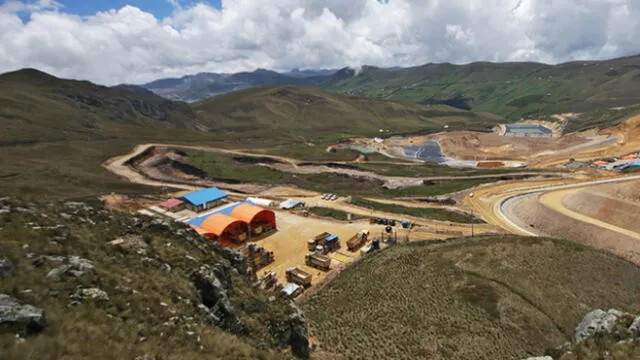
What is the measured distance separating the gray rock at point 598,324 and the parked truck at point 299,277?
75.6 feet

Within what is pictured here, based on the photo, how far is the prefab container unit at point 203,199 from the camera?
2519 inches

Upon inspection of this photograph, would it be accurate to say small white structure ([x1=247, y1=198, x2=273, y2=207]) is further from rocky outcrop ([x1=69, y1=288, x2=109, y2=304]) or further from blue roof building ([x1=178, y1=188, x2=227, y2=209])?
rocky outcrop ([x1=69, y1=288, x2=109, y2=304])

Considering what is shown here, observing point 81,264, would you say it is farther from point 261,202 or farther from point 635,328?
point 261,202

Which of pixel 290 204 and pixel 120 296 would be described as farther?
pixel 290 204

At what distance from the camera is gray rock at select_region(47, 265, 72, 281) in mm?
12094

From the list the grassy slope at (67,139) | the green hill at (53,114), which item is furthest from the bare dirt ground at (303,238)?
the green hill at (53,114)

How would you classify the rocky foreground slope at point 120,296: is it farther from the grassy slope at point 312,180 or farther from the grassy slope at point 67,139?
the grassy slope at point 312,180

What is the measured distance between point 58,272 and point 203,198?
2186 inches

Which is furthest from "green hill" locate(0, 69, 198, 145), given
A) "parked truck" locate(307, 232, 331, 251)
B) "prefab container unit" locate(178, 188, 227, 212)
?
"parked truck" locate(307, 232, 331, 251)

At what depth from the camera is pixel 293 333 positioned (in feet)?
60.2

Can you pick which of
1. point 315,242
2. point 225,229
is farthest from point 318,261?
point 225,229

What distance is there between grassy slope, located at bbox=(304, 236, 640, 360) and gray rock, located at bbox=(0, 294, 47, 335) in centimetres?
1846

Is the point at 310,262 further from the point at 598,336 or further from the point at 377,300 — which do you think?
the point at 598,336

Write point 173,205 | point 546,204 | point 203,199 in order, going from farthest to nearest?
point 203,199, point 546,204, point 173,205
